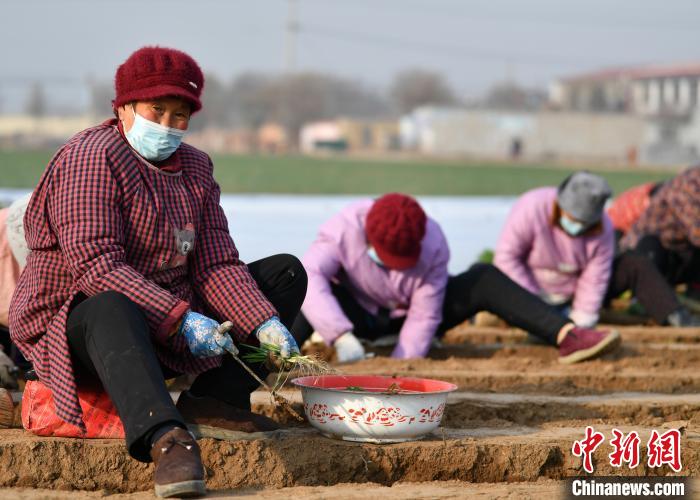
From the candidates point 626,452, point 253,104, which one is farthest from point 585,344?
point 253,104

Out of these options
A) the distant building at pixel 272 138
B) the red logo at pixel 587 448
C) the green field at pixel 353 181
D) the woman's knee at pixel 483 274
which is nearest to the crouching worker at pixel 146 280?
the red logo at pixel 587 448

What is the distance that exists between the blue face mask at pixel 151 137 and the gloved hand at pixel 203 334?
52 centimetres

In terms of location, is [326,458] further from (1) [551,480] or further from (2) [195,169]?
(2) [195,169]

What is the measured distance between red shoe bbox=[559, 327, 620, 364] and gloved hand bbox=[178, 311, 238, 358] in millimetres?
2399

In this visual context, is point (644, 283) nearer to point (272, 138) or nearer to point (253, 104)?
point (272, 138)

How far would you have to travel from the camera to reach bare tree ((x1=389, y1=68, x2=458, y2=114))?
3666 inches

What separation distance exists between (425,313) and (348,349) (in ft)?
1.38

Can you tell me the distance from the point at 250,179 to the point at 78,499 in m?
21.9

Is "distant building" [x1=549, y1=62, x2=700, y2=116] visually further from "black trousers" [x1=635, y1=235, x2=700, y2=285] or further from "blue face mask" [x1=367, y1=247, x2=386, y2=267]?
"blue face mask" [x1=367, y1=247, x2=386, y2=267]

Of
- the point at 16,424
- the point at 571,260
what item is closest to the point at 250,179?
the point at 571,260

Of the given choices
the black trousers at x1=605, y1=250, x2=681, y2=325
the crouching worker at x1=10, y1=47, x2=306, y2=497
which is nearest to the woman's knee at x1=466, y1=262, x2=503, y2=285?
the black trousers at x1=605, y1=250, x2=681, y2=325

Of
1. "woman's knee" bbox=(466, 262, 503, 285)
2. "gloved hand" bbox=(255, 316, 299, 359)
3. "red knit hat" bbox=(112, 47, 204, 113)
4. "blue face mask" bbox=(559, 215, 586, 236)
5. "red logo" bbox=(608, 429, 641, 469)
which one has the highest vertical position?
"red knit hat" bbox=(112, 47, 204, 113)

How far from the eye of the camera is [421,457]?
11.4 ft

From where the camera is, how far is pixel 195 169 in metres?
3.56
